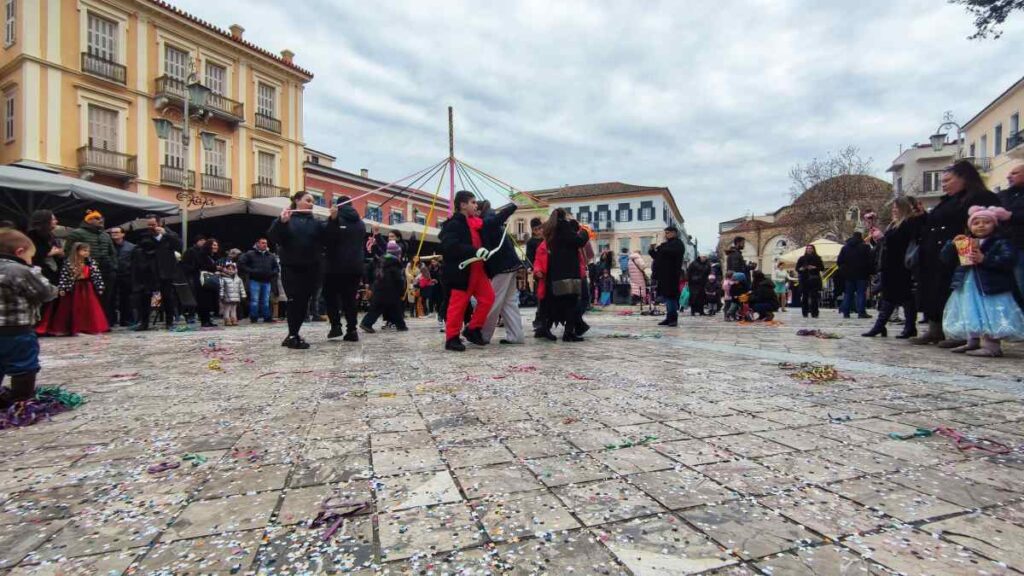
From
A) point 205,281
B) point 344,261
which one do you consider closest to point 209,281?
point 205,281

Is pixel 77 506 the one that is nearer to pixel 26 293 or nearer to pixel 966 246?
pixel 26 293

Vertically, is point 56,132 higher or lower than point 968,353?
higher

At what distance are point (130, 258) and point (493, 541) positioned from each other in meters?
10.2

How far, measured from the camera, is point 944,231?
5.81 metres

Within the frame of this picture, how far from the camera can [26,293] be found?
306 cm

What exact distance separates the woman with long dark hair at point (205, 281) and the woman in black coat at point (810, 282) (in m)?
12.5

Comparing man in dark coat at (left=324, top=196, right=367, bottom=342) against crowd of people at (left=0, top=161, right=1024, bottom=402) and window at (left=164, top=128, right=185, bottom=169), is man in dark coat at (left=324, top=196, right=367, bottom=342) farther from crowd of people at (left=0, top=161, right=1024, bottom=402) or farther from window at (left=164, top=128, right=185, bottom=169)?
window at (left=164, top=128, right=185, bottom=169)

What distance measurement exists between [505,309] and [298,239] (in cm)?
253

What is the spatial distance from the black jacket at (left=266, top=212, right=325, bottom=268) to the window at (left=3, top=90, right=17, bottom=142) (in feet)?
Answer: 73.4

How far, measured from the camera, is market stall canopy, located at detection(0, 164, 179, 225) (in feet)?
29.6

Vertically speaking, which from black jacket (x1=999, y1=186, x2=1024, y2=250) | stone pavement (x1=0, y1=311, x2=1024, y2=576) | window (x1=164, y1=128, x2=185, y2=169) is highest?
window (x1=164, y1=128, x2=185, y2=169)

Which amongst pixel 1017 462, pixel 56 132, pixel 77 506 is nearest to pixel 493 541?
pixel 77 506

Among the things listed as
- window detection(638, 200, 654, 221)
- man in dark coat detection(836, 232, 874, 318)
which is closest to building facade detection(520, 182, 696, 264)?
window detection(638, 200, 654, 221)

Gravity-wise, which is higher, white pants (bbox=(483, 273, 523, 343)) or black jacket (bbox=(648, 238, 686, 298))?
black jacket (bbox=(648, 238, 686, 298))
